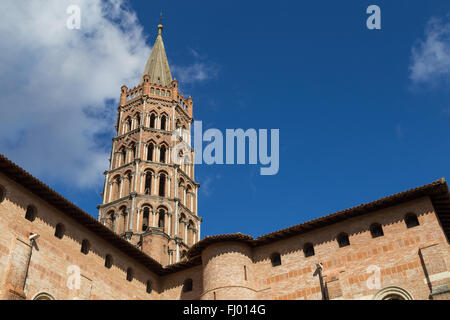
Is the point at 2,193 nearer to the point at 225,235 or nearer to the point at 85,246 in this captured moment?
the point at 85,246

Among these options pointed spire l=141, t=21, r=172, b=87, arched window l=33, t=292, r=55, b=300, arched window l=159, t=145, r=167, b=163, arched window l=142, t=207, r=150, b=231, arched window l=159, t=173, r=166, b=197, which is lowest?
arched window l=33, t=292, r=55, b=300

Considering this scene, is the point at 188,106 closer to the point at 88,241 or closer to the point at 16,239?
the point at 88,241

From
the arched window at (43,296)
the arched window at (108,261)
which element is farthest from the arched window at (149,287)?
the arched window at (43,296)

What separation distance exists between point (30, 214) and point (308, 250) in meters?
13.8

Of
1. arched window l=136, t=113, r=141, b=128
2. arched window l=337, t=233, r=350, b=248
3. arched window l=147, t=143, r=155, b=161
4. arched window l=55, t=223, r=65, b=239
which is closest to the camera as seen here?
arched window l=55, t=223, r=65, b=239

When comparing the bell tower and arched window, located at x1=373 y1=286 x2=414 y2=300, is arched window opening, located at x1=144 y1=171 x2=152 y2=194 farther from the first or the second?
arched window, located at x1=373 y1=286 x2=414 y2=300

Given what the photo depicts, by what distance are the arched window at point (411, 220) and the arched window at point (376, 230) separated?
4.14 feet

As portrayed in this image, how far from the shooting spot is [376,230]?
2452 cm

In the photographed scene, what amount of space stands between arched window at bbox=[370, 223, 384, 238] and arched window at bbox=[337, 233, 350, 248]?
126 cm

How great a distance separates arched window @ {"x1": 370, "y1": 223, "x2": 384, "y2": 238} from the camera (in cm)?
2427

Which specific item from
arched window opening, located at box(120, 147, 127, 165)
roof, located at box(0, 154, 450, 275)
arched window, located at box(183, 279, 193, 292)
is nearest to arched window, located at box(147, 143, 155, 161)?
arched window opening, located at box(120, 147, 127, 165)

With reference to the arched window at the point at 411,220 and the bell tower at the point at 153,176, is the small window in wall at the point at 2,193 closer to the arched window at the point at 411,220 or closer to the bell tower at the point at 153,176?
the bell tower at the point at 153,176

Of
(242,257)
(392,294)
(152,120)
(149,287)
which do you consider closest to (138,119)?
(152,120)

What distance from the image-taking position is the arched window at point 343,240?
25.0 metres
